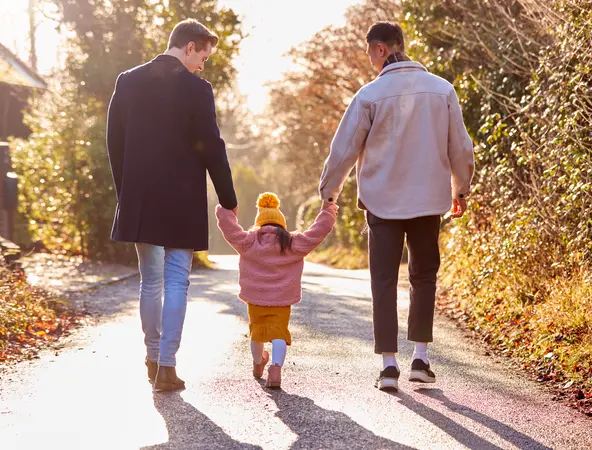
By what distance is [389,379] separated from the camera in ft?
16.3

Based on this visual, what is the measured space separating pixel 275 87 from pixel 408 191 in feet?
67.6

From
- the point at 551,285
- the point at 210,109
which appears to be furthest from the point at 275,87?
the point at 210,109

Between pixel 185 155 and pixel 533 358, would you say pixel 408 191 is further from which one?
pixel 533 358

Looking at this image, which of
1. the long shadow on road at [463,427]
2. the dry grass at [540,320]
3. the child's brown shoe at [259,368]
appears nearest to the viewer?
the long shadow on road at [463,427]

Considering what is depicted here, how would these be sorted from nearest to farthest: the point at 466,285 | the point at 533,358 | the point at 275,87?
the point at 533,358, the point at 466,285, the point at 275,87

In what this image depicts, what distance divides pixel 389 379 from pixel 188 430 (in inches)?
52.6

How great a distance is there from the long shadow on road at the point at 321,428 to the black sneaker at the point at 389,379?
476mm

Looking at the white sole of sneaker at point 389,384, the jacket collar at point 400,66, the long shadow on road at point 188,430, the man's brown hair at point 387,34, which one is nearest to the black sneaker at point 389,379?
the white sole of sneaker at point 389,384

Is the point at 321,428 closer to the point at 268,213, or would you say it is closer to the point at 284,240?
the point at 284,240

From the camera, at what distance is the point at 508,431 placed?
167 inches

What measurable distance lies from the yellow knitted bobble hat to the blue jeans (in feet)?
1.54

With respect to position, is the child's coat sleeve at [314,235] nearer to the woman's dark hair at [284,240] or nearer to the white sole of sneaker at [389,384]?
the woman's dark hair at [284,240]

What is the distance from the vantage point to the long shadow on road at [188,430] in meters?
3.84

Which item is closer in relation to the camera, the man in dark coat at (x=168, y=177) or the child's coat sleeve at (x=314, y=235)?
the man in dark coat at (x=168, y=177)
